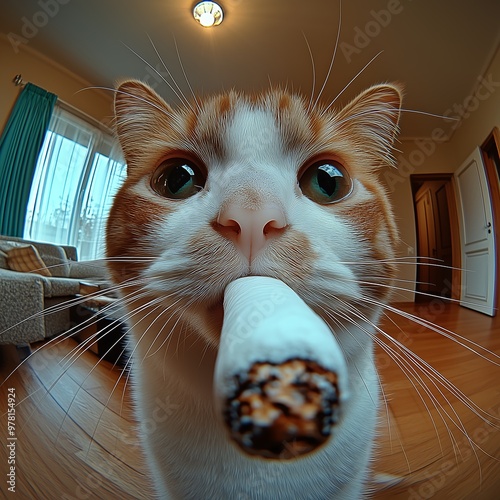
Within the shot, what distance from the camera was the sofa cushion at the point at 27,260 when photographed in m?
0.35

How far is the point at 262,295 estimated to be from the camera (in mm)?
211

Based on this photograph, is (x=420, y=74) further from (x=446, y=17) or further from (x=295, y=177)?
(x=295, y=177)

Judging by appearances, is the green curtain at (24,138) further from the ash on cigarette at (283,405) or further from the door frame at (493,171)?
the door frame at (493,171)

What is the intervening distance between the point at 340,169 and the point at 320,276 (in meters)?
0.16

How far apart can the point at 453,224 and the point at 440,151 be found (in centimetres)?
8

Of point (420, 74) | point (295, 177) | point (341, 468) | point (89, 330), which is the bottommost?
point (341, 468)

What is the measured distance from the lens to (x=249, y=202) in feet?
1.05

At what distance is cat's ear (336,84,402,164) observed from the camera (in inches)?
15.5

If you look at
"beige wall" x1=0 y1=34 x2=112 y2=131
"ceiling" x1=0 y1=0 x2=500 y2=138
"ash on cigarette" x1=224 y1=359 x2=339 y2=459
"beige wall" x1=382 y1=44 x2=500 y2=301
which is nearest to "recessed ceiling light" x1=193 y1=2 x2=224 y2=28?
"ceiling" x1=0 y1=0 x2=500 y2=138

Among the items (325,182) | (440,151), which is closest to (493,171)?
(440,151)

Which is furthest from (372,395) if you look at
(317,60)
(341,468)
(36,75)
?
(36,75)

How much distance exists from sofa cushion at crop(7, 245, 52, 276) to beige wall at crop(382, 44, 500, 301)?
363mm

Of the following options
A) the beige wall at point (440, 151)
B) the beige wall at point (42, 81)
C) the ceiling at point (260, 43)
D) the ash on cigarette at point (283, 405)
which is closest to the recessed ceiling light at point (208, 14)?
the ceiling at point (260, 43)

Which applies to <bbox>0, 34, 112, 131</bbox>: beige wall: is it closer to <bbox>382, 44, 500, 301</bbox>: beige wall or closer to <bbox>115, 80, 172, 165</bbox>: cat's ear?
<bbox>115, 80, 172, 165</bbox>: cat's ear
